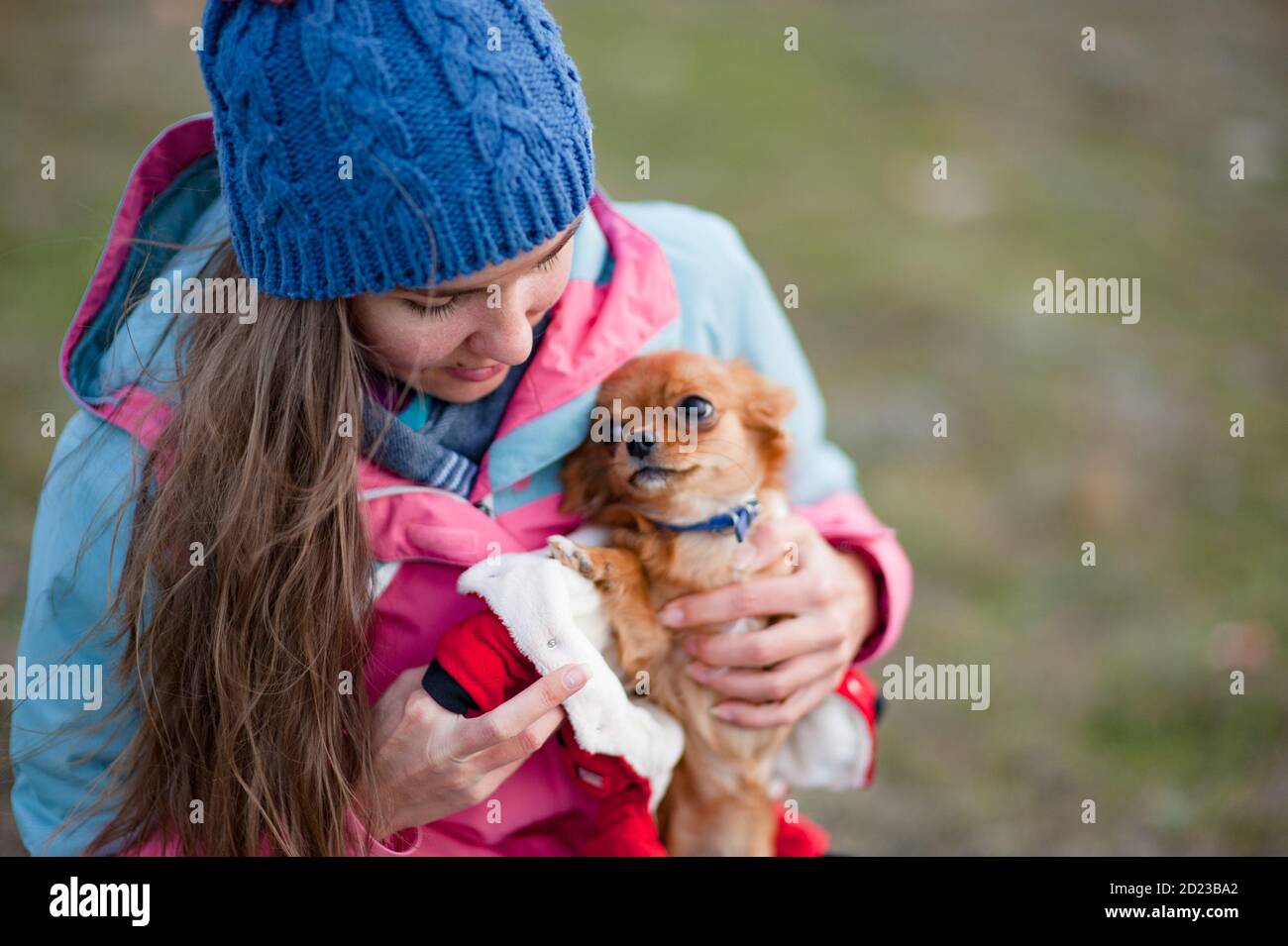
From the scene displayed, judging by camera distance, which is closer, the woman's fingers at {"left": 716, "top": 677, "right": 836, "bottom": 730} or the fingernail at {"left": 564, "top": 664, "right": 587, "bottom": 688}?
the fingernail at {"left": 564, "top": 664, "right": 587, "bottom": 688}

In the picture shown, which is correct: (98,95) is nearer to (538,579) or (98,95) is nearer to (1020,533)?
(1020,533)

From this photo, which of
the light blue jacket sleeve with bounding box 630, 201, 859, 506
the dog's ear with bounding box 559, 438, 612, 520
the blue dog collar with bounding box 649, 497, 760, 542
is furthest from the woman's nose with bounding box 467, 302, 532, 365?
the light blue jacket sleeve with bounding box 630, 201, 859, 506

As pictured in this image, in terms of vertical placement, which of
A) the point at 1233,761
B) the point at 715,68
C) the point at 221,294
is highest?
the point at 715,68

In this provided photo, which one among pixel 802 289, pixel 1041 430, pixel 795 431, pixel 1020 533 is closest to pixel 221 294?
pixel 795 431

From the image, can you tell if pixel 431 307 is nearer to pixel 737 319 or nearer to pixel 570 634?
pixel 570 634

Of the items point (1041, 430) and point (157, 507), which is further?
point (1041, 430)

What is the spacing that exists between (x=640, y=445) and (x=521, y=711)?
18.4 inches

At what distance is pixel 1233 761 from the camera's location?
3.21 meters

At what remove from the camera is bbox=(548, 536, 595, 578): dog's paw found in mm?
1693

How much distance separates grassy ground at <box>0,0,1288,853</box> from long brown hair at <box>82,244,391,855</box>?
1.53ft

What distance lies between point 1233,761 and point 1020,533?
1194 mm

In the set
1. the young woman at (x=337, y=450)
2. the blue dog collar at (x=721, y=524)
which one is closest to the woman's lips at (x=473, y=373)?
the young woman at (x=337, y=450)

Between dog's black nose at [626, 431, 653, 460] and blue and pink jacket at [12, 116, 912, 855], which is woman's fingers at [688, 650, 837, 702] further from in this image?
dog's black nose at [626, 431, 653, 460]

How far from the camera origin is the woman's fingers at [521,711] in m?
1.59
